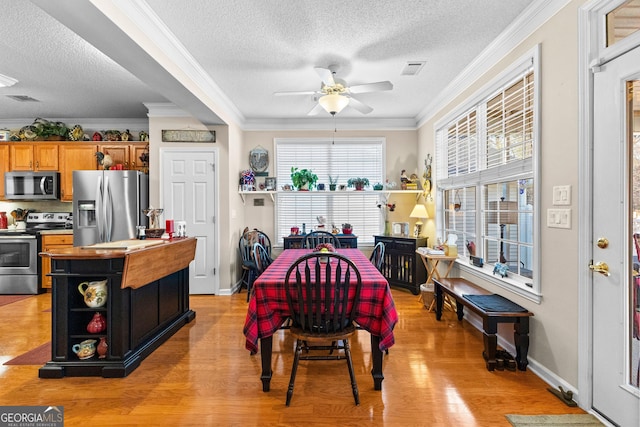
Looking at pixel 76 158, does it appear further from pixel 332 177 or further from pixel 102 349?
pixel 332 177

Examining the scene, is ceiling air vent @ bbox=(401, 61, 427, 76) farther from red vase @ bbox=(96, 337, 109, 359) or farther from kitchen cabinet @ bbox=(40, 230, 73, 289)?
kitchen cabinet @ bbox=(40, 230, 73, 289)

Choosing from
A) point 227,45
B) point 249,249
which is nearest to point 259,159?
point 249,249

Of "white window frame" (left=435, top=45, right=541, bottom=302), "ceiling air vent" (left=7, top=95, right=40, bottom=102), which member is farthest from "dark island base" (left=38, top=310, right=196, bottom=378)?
"ceiling air vent" (left=7, top=95, right=40, bottom=102)

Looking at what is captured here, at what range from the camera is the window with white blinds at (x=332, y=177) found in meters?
5.27

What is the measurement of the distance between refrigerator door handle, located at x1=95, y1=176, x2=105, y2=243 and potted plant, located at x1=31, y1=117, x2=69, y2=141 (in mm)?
1471

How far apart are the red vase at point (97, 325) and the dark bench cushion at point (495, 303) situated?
299 cm

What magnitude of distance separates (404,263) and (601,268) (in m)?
2.90

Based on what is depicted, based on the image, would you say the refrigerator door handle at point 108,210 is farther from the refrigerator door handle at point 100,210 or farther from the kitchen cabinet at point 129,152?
the kitchen cabinet at point 129,152

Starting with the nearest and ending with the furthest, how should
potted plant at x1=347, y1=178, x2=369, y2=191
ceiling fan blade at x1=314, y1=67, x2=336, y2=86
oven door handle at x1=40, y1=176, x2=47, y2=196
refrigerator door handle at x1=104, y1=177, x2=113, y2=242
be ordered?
ceiling fan blade at x1=314, y1=67, x2=336, y2=86 → refrigerator door handle at x1=104, y1=177, x2=113, y2=242 → oven door handle at x1=40, y1=176, x2=47, y2=196 → potted plant at x1=347, y1=178, x2=369, y2=191

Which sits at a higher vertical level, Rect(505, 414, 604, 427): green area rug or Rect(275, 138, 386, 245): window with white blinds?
Rect(275, 138, 386, 245): window with white blinds

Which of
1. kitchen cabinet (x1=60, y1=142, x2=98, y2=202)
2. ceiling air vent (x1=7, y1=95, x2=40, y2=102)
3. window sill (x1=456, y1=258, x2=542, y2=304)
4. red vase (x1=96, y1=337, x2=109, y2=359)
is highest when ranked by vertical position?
ceiling air vent (x1=7, y1=95, x2=40, y2=102)

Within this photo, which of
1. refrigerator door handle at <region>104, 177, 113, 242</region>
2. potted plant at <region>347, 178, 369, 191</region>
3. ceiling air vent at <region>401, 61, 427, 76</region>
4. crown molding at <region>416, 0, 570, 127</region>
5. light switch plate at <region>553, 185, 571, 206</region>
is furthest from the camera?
potted plant at <region>347, 178, 369, 191</region>

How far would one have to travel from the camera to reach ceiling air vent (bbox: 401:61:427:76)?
3.21 m

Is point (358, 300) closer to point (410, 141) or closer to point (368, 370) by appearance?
point (368, 370)
